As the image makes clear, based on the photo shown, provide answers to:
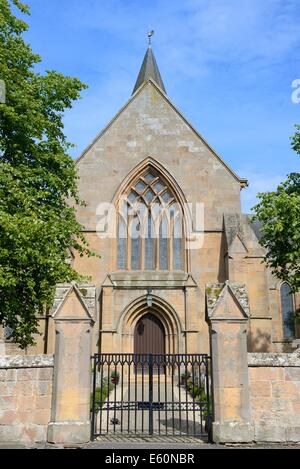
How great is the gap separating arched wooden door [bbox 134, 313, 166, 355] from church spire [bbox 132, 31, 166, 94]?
21690 mm

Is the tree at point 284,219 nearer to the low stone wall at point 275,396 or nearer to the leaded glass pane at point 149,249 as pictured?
the leaded glass pane at point 149,249

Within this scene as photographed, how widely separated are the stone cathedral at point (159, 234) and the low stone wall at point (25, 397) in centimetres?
995

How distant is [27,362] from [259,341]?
12349mm

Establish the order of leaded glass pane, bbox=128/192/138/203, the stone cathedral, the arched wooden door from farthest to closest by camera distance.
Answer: leaded glass pane, bbox=128/192/138/203
the arched wooden door
the stone cathedral

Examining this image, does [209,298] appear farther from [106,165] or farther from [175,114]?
[175,114]

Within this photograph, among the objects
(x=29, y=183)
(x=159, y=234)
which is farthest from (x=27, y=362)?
(x=159, y=234)

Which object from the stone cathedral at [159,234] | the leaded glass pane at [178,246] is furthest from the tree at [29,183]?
the leaded glass pane at [178,246]

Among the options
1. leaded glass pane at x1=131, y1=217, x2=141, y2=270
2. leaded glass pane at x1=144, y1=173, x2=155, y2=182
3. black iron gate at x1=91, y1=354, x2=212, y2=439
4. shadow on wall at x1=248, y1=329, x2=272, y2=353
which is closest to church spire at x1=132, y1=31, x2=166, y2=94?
leaded glass pane at x1=144, y1=173, x2=155, y2=182

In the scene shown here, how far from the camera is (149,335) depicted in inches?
817

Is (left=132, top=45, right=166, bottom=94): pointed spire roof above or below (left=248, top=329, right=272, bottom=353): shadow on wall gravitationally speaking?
above

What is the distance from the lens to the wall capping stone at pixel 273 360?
28.7 ft

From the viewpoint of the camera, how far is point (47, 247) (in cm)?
1331

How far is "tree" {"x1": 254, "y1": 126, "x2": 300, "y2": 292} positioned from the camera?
16.1 m

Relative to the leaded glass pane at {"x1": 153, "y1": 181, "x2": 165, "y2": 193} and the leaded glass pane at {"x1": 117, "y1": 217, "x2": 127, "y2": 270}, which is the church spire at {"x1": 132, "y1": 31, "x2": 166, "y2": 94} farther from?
the leaded glass pane at {"x1": 117, "y1": 217, "x2": 127, "y2": 270}
